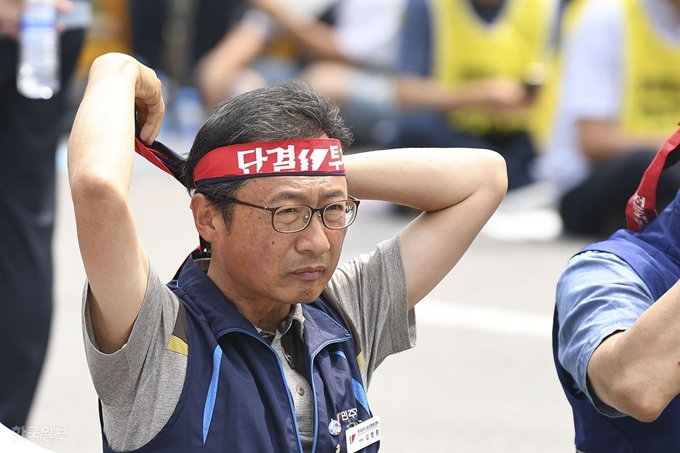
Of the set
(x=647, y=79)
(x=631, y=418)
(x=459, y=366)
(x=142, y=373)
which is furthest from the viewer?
(x=647, y=79)

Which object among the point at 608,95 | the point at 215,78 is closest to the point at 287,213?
the point at 608,95

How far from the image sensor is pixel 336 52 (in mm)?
9609

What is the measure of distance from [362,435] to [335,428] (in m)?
0.06

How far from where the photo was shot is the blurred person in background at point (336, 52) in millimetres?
9398

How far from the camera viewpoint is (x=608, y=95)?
6.89 meters

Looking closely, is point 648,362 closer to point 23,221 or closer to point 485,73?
point 23,221

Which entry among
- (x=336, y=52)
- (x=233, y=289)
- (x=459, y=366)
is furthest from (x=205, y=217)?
(x=336, y=52)

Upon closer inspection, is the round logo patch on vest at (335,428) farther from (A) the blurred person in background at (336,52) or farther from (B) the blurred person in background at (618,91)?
(A) the blurred person in background at (336,52)

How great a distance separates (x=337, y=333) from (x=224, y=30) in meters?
8.52

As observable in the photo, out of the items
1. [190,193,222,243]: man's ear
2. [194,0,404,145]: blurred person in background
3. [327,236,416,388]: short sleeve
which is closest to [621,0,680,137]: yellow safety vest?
[194,0,404,145]: blurred person in background

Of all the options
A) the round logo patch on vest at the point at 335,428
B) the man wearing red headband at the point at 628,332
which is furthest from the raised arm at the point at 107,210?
the man wearing red headband at the point at 628,332

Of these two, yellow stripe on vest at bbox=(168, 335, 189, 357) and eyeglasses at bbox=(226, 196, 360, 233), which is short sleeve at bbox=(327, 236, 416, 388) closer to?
eyeglasses at bbox=(226, 196, 360, 233)

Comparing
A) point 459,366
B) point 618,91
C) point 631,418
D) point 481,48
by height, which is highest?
point 481,48

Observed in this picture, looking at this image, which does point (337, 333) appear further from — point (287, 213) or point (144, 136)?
point (144, 136)
